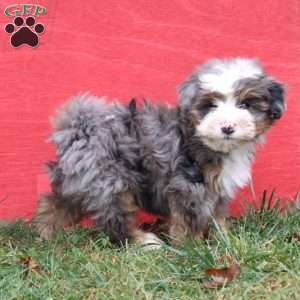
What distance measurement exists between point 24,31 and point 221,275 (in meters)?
2.47

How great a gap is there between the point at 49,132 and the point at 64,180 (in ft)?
2.25

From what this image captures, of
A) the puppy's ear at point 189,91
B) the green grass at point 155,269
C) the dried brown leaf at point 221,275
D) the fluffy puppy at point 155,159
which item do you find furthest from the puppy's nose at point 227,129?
the dried brown leaf at point 221,275

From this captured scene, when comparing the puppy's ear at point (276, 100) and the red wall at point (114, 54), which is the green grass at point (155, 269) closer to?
the puppy's ear at point (276, 100)

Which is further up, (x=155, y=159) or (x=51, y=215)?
(x=155, y=159)

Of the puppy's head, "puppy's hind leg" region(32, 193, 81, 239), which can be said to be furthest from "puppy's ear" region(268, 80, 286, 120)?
"puppy's hind leg" region(32, 193, 81, 239)

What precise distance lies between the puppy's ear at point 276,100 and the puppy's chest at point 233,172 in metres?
0.38

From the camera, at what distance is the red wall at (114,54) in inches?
197

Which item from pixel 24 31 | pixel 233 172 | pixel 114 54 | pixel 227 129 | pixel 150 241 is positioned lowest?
pixel 150 241

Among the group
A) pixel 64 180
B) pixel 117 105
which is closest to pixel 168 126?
pixel 117 105

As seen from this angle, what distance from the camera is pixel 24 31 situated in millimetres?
4977

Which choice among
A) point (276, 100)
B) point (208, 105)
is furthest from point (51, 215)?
point (276, 100)

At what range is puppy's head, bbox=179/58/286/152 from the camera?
13.5ft

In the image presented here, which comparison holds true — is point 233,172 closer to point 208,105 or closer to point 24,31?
point 208,105

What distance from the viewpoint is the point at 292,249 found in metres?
3.97
